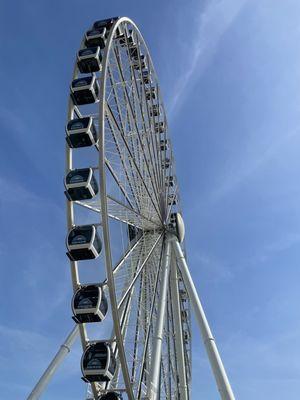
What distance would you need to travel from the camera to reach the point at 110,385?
16.0 metres

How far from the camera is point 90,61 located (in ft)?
58.5

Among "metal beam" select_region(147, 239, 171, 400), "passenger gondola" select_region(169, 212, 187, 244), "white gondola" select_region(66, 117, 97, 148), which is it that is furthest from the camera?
"passenger gondola" select_region(169, 212, 187, 244)

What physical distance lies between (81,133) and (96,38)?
4.89 meters

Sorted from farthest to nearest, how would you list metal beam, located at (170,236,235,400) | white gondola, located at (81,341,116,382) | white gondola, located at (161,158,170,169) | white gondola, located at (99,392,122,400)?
white gondola, located at (161,158,170,169) < metal beam, located at (170,236,235,400) < white gondola, located at (99,392,122,400) < white gondola, located at (81,341,116,382)

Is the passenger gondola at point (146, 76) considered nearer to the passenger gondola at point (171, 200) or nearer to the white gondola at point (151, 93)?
the white gondola at point (151, 93)

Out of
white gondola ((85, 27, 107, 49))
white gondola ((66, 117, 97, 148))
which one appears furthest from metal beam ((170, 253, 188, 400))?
white gondola ((85, 27, 107, 49))

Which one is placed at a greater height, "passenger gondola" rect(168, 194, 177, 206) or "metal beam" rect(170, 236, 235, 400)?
"passenger gondola" rect(168, 194, 177, 206)

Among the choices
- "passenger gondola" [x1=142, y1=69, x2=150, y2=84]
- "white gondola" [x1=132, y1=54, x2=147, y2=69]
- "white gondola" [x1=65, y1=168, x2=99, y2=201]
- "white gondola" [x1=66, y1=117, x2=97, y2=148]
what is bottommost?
"white gondola" [x1=65, y1=168, x2=99, y2=201]

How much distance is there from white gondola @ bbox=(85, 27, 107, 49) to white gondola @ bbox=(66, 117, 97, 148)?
13.2 ft

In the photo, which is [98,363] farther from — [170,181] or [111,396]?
[170,181]

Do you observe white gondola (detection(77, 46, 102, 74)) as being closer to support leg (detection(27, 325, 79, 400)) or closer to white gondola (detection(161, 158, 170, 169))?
white gondola (detection(161, 158, 170, 169))

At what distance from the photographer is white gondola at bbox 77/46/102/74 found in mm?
17797

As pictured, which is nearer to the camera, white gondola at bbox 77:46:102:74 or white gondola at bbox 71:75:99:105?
white gondola at bbox 71:75:99:105

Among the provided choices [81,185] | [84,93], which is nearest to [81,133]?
[84,93]
